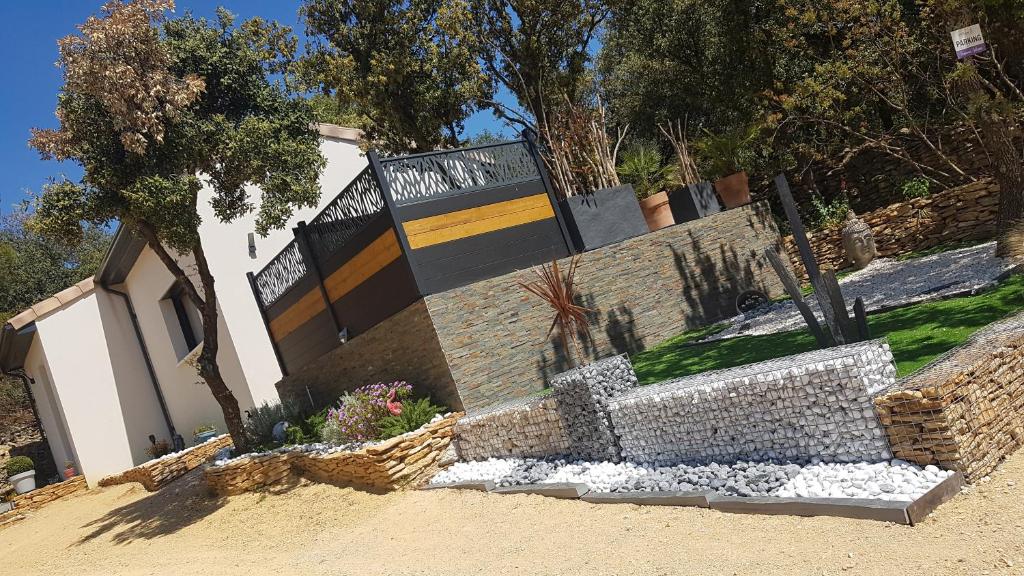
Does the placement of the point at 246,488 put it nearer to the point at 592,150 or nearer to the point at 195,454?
the point at 195,454

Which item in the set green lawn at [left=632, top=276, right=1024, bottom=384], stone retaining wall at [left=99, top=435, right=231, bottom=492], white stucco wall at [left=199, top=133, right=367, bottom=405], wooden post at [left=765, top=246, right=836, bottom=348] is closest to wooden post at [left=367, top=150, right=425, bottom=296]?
green lawn at [left=632, top=276, right=1024, bottom=384]

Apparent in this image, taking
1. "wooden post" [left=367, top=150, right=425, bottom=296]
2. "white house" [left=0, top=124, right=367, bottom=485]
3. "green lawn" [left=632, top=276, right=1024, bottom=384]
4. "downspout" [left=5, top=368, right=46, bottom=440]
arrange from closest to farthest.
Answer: "green lawn" [left=632, top=276, right=1024, bottom=384] < "wooden post" [left=367, top=150, right=425, bottom=296] < "white house" [left=0, top=124, right=367, bottom=485] < "downspout" [left=5, top=368, right=46, bottom=440]

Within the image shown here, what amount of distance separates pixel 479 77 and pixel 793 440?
416 inches

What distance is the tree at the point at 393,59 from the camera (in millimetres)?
13383

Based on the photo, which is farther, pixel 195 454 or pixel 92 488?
pixel 92 488

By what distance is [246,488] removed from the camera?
11367mm

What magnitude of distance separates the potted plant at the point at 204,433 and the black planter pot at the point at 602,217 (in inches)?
454

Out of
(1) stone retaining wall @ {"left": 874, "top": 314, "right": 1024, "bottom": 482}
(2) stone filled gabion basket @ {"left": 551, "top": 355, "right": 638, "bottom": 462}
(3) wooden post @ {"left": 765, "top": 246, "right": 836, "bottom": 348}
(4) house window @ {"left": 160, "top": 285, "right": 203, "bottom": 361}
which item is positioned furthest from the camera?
(4) house window @ {"left": 160, "top": 285, "right": 203, "bottom": 361}

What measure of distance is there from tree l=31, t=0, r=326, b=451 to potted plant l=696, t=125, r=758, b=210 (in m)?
7.19

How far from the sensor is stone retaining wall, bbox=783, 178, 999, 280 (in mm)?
11109

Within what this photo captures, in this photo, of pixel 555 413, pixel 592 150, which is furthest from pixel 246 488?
pixel 592 150

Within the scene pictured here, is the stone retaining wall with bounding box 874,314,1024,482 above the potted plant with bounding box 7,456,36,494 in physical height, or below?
below

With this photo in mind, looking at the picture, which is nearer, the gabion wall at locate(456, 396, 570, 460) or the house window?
the gabion wall at locate(456, 396, 570, 460)

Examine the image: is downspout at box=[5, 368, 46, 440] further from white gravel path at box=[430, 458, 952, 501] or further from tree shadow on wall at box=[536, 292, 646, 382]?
white gravel path at box=[430, 458, 952, 501]
